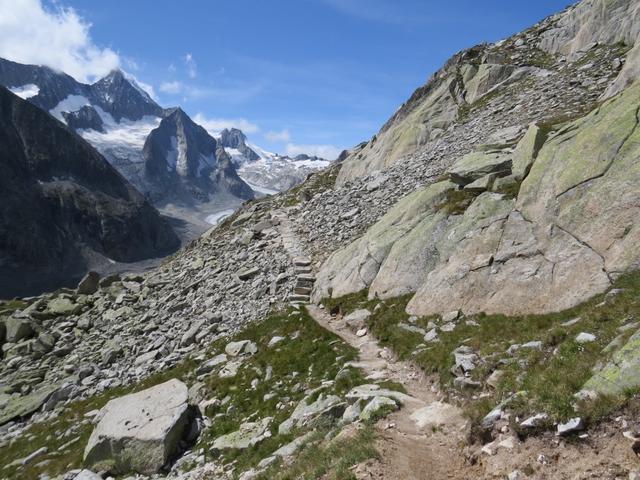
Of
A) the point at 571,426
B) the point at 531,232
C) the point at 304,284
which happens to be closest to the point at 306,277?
the point at 304,284

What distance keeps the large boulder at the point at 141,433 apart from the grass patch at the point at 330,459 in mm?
7070

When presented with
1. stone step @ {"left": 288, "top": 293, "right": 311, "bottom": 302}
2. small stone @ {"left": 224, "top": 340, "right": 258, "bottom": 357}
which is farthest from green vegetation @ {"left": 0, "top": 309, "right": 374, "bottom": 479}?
stone step @ {"left": 288, "top": 293, "right": 311, "bottom": 302}

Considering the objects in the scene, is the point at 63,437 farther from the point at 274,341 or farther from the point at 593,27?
the point at 593,27

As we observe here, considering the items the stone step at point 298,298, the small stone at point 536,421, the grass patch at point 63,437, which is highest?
the stone step at point 298,298

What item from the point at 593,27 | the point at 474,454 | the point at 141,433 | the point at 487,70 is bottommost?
the point at 141,433

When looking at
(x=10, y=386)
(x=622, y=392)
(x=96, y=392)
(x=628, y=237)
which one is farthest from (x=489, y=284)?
(x=10, y=386)

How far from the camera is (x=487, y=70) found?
58.1m

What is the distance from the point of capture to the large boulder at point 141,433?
1781cm

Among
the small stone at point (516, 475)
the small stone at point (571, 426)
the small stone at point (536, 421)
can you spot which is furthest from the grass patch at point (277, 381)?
the small stone at point (571, 426)

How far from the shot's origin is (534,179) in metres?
21.7

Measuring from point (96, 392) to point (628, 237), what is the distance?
32378mm

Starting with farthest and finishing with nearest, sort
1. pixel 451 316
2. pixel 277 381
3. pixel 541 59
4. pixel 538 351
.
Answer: pixel 541 59
pixel 277 381
pixel 451 316
pixel 538 351

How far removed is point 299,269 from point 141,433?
18.1m

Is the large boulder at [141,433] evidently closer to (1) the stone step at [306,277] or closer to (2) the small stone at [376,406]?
(2) the small stone at [376,406]
